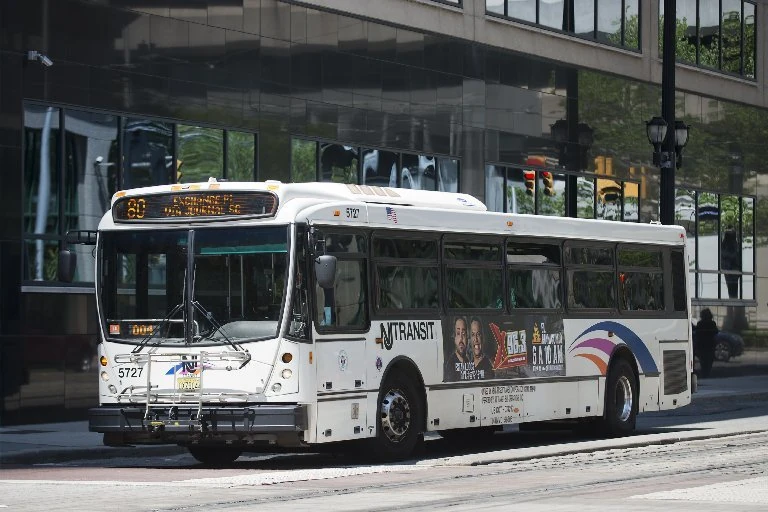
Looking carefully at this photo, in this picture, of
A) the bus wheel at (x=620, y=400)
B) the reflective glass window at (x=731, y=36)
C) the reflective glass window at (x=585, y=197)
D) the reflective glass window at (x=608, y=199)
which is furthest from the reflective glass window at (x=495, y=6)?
the bus wheel at (x=620, y=400)

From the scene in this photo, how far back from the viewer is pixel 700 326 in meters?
43.1

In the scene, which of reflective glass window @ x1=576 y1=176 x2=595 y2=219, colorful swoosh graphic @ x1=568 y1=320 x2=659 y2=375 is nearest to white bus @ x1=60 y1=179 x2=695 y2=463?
colorful swoosh graphic @ x1=568 y1=320 x2=659 y2=375

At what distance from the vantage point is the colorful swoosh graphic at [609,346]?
22609 mm

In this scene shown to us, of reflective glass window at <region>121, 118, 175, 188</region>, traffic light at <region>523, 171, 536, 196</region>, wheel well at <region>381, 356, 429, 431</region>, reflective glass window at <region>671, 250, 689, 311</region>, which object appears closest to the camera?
wheel well at <region>381, 356, 429, 431</region>

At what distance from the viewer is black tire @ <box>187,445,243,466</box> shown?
19.2 metres

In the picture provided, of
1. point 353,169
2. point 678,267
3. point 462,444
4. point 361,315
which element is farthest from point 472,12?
point 361,315

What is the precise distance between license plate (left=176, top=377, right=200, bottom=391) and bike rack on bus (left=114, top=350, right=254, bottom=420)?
4 centimetres

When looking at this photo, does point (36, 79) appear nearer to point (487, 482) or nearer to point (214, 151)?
point (214, 151)

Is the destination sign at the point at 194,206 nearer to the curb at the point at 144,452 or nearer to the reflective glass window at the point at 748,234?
the curb at the point at 144,452

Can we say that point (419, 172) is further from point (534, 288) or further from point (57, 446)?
point (57, 446)

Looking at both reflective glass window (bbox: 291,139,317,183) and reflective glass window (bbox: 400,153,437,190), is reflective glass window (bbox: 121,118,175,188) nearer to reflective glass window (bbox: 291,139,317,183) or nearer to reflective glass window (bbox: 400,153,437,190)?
reflective glass window (bbox: 291,139,317,183)

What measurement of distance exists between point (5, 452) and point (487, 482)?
7.04 meters

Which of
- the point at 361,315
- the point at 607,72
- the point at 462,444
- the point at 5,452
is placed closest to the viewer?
the point at 361,315

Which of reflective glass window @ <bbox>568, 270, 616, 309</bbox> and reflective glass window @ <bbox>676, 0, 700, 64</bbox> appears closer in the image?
reflective glass window @ <bbox>568, 270, 616, 309</bbox>
